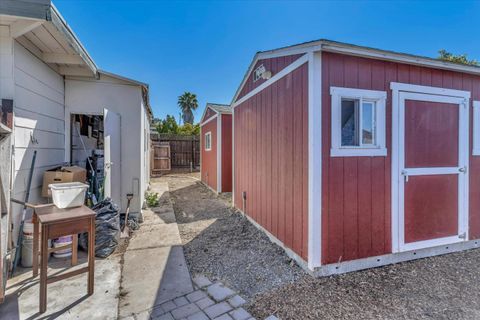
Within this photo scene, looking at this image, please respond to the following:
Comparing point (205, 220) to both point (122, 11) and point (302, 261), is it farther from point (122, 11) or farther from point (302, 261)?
point (122, 11)

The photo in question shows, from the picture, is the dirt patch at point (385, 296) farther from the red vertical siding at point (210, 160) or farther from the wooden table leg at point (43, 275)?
the red vertical siding at point (210, 160)

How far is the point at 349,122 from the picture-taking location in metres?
2.52

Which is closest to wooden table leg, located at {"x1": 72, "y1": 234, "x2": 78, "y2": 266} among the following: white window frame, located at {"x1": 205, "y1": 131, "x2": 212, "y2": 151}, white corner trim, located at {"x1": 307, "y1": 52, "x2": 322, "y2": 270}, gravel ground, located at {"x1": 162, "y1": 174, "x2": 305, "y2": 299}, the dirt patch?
gravel ground, located at {"x1": 162, "y1": 174, "x2": 305, "y2": 299}

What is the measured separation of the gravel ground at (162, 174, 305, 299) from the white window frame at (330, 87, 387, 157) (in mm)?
Answer: 1427

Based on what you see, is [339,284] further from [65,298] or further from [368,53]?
[65,298]

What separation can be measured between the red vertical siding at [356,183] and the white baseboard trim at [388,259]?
0.23ft

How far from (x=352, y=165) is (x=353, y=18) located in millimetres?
4693

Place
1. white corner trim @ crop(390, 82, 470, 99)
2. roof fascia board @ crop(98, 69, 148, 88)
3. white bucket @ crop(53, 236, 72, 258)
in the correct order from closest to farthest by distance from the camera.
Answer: white corner trim @ crop(390, 82, 470, 99)
white bucket @ crop(53, 236, 72, 258)
roof fascia board @ crop(98, 69, 148, 88)

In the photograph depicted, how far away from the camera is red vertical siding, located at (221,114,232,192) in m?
7.06

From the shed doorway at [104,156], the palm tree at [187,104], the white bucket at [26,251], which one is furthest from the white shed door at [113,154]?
the palm tree at [187,104]

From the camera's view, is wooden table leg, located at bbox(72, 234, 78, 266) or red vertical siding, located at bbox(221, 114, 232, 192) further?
red vertical siding, located at bbox(221, 114, 232, 192)

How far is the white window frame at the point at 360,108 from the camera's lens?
2387 millimetres

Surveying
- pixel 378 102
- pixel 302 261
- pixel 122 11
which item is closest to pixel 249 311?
pixel 302 261

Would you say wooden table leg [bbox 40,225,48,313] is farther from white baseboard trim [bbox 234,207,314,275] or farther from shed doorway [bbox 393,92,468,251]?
shed doorway [bbox 393,92,468,251]
